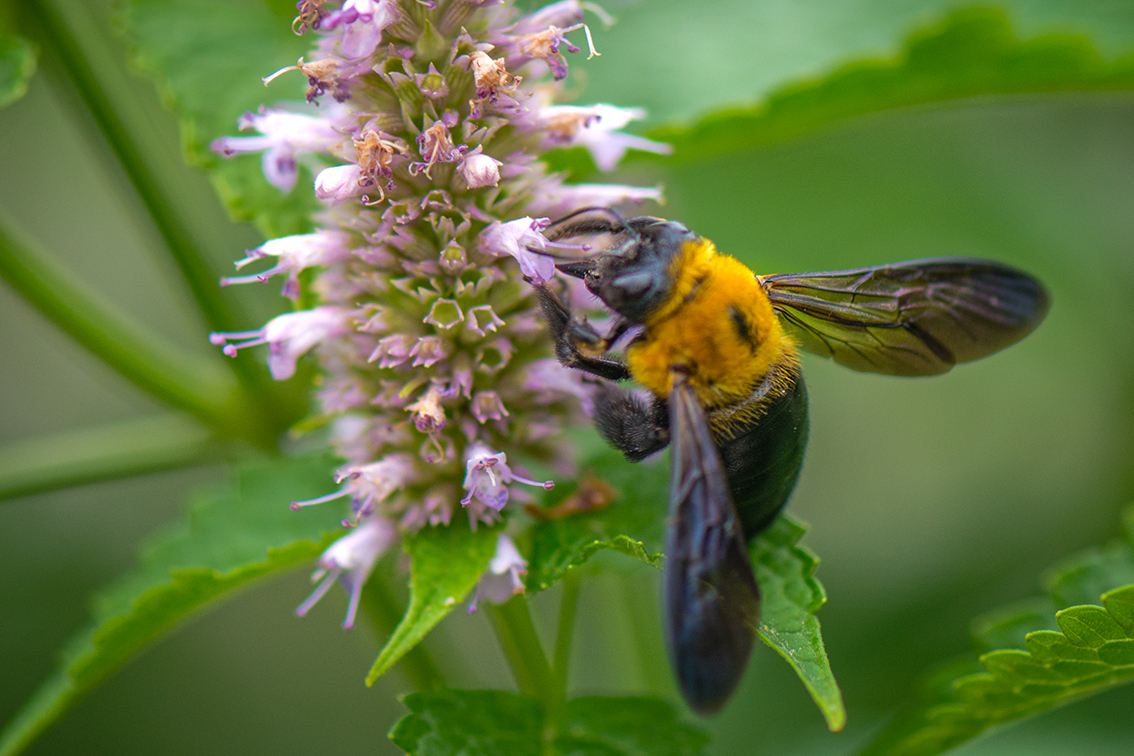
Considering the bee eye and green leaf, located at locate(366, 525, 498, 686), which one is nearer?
green leaf, located at locate(366, 525, 498, 686)

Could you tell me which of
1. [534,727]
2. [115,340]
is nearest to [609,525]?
[534,727]

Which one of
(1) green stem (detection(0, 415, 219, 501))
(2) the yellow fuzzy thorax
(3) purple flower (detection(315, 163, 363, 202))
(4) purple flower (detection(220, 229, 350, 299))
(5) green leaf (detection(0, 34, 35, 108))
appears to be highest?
(5) green leaf (detection(0, 34, 35, 108))

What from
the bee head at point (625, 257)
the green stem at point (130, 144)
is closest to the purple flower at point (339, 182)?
the bee head at point (625, 257)

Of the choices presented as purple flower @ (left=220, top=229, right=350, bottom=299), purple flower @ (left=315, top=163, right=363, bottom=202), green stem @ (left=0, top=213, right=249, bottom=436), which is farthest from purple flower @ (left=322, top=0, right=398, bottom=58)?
green stem @ (left=0, top=213, right=249, bottom=436)

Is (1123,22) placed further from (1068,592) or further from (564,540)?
(564,540)

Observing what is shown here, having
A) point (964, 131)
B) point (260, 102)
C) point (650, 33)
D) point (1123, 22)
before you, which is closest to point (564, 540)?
point (260, 102)

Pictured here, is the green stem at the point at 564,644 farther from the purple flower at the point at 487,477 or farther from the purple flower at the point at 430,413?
the purple flower at the point at 430,413

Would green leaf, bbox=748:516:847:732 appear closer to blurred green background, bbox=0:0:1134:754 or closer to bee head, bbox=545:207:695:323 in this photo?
bee head, bbox=545:207:695:323
